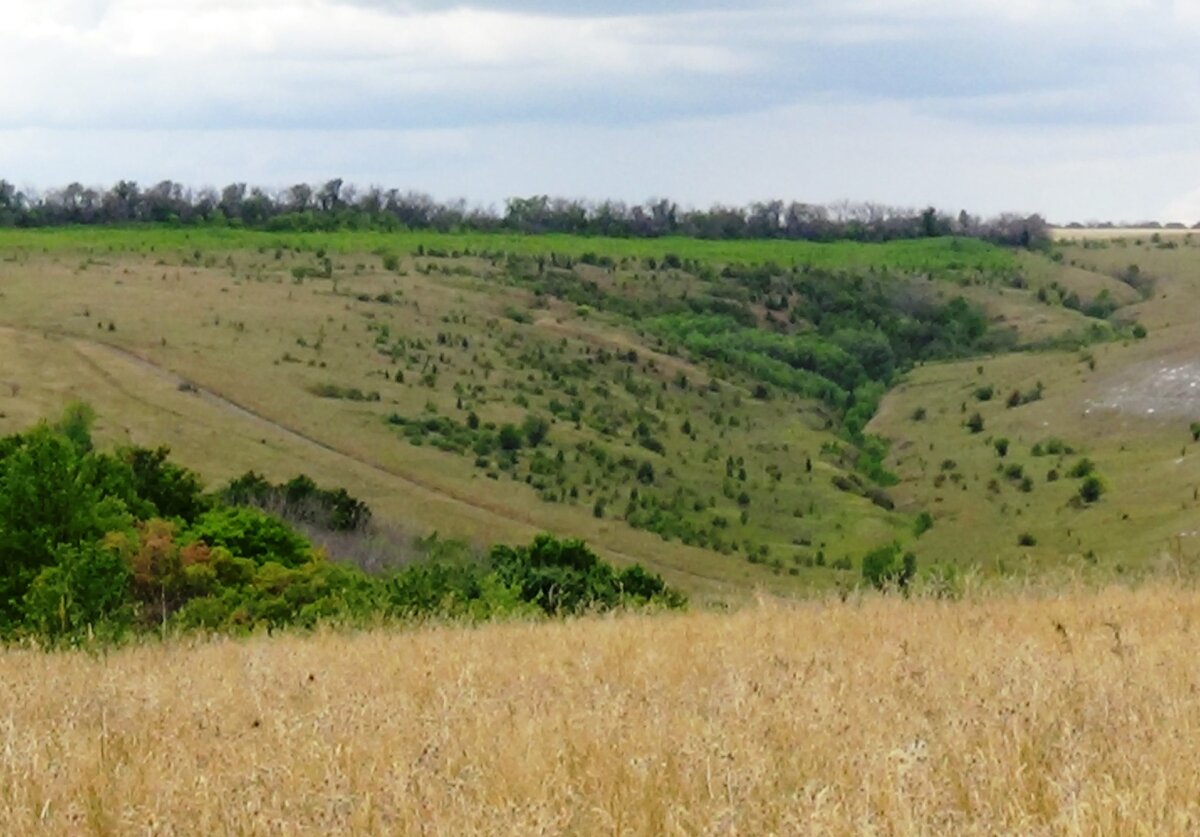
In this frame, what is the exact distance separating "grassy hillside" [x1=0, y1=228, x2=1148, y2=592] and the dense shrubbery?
1053 cm

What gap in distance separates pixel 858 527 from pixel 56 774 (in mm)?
68838

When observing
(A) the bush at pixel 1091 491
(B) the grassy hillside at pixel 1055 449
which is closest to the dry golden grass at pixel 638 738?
(B) the grassy hillside at pixel 1055 449

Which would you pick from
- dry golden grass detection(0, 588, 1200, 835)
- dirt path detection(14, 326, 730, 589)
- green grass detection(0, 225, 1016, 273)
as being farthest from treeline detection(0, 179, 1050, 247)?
dry golden grass detection(0, 588, 1200, 835)

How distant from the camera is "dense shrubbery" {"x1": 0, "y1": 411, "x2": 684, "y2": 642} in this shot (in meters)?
13.7

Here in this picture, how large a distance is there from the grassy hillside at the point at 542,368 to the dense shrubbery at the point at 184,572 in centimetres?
1053

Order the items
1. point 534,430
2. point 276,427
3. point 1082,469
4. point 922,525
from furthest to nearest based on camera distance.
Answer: point 534,430 → point 1082,469 → point 922,525 → point 276,427

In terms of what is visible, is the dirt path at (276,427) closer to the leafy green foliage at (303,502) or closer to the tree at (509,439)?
the tree at (509,439)

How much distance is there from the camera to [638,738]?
5.40m

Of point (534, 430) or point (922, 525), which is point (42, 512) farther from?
point (534, 430)

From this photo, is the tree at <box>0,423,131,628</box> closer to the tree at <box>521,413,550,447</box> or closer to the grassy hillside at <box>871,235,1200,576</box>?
the grassy hillside at <box>871,235,1200,576</box>

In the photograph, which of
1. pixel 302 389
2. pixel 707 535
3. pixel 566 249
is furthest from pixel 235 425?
pixel 566 249

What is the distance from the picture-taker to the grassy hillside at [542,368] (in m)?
66.8

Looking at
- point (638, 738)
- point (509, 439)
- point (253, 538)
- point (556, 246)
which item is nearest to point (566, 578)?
point (253, 538)

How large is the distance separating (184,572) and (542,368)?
75.0m
